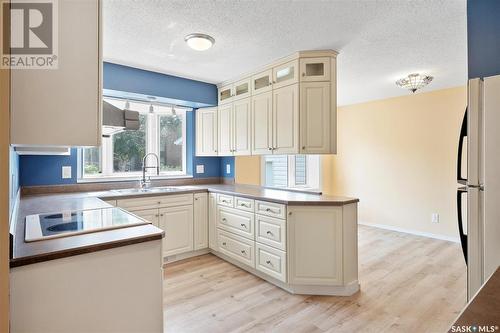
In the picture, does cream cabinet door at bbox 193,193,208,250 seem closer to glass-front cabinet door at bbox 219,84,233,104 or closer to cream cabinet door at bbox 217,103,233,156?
cream cabinet door at bbox 217,103,233,156

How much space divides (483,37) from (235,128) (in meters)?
2.61

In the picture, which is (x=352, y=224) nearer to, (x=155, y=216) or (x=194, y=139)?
(x=155, y=216)

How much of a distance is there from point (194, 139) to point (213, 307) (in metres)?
2.57

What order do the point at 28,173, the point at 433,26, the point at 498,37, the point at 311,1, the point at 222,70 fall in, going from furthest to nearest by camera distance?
the point at 222,70, the point at 28,173, the point at 433,26, the point at 311,1, the point at 498,37

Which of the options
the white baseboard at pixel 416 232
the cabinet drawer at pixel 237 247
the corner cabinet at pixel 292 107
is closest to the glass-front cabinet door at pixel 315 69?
the corner cabinet at pixel 292 107

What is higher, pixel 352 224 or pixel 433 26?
pixel 433 26

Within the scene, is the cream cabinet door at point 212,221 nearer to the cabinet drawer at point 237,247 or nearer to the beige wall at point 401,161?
the cabinet drawer at point 237,247

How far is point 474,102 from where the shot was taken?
151 centimetres

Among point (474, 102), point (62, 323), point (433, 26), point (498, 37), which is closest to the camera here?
point (62, 323)

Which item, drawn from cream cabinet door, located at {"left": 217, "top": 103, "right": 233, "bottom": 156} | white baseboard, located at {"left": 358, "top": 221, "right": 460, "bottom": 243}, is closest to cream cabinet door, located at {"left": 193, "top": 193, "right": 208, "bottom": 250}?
cream cabinet door, located at {"left": 217, "top": 103, "right": 233, "bottom": 156}

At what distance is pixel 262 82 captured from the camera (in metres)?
3.38

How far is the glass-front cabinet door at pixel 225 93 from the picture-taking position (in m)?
3.82

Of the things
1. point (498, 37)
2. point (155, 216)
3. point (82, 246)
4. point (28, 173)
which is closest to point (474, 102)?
point (498, 37)

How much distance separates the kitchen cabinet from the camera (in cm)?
355
